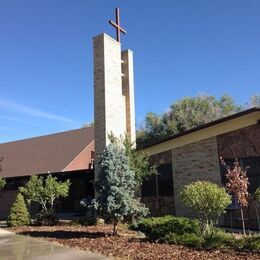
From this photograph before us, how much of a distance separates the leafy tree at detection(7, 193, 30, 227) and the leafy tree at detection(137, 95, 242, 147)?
22413mm

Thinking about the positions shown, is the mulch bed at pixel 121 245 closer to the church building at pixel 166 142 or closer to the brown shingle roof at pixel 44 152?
the church building at pixel 166 142

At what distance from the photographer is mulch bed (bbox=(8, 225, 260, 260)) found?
1079cm

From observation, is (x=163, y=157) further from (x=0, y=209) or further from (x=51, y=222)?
(x=0, y=209)

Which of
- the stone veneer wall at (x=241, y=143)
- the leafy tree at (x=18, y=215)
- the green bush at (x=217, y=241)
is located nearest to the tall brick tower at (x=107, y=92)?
the leafy tree at (x=18, y=215)

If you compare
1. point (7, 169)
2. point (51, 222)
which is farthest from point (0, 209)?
point (51, 222)

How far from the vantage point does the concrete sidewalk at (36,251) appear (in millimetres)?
11492

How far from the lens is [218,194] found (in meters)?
12.9

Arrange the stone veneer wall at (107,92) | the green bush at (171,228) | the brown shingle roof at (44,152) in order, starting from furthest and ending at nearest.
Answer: the brown shingle roof at (44,152)
the stone veneer wall at (107,92)
the green bush at (171,228)

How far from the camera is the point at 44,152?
34156 millimetres

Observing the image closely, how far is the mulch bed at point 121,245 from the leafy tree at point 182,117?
25.8 meters

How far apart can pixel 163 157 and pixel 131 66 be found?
6229 millimetres

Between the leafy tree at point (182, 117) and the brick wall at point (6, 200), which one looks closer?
the brick wall at point (6, 200)

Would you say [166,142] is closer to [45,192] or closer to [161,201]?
[161,201]

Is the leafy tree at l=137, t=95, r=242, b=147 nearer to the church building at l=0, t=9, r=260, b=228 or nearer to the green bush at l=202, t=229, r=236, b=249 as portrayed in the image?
the church building at l=0, t=9, r=260, b=228
